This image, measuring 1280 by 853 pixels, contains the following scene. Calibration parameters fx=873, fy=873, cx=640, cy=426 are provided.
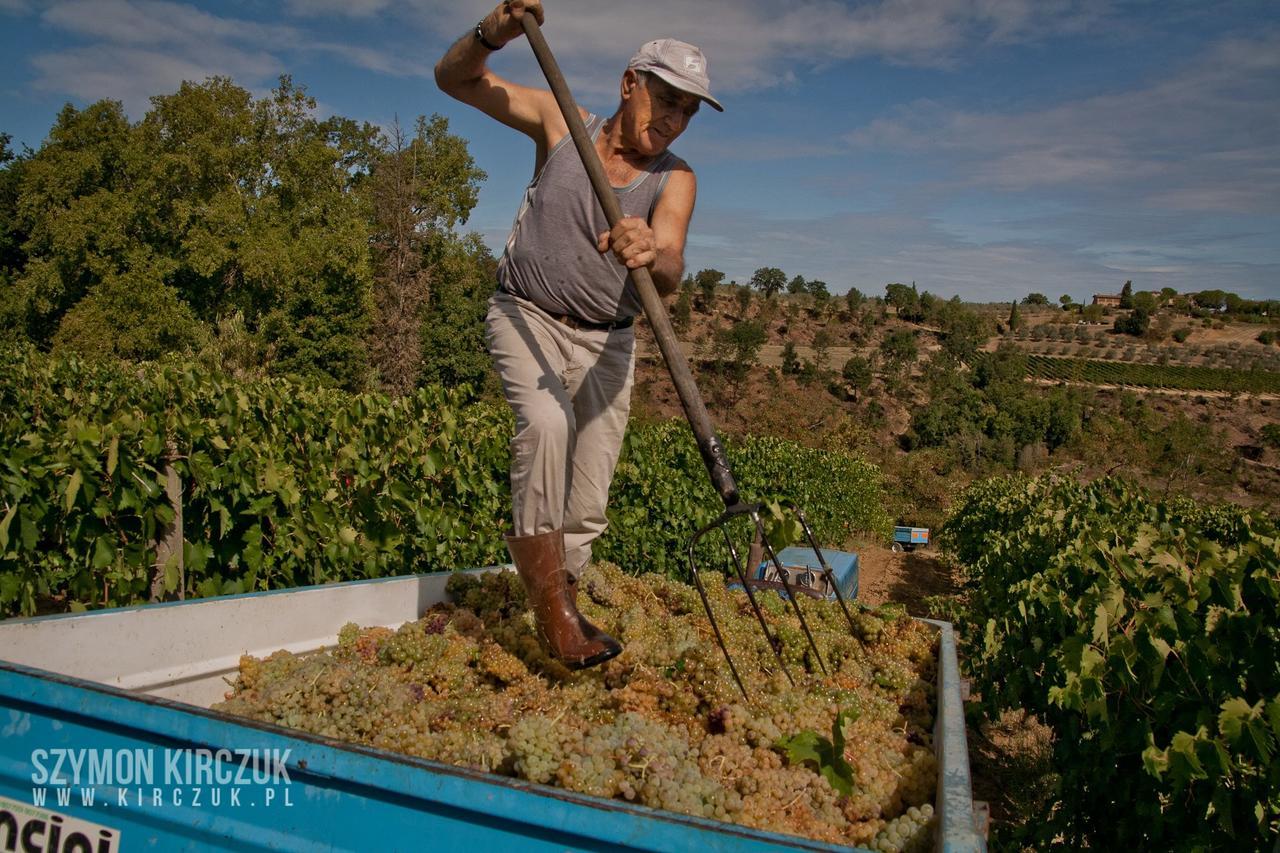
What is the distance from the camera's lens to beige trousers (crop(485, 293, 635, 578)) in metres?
2.81

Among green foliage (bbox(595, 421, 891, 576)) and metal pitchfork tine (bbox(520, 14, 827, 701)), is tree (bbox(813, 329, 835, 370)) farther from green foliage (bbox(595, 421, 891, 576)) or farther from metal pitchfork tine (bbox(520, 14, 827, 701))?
metal pitchfork tine (bbox(520, 14, 827, 701))

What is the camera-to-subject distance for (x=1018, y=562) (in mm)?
7332

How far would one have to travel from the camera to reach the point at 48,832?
1.83 m

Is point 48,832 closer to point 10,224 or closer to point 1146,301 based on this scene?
point 10,224

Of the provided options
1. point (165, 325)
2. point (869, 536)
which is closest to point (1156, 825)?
point (869, 536)

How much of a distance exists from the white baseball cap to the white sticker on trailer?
2.51 meters

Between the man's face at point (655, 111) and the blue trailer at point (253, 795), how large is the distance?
2.10m

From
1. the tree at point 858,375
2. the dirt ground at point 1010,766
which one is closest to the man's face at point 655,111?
the dirt ground at point 1010,766

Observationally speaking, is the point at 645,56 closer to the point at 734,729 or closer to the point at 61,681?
the point at 734,729

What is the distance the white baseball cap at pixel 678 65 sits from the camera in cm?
283

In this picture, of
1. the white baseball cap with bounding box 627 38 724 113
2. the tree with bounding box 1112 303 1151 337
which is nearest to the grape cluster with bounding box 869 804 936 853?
the white baseball cap with bounding box 627 38 724 113

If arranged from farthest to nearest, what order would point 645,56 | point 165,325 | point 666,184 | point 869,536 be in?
point 165,325
point 869,536
point 666,184
point 645,56

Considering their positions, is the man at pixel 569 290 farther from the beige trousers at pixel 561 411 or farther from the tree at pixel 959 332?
the tree at pixel 959 332

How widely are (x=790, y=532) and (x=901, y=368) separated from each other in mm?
75055
